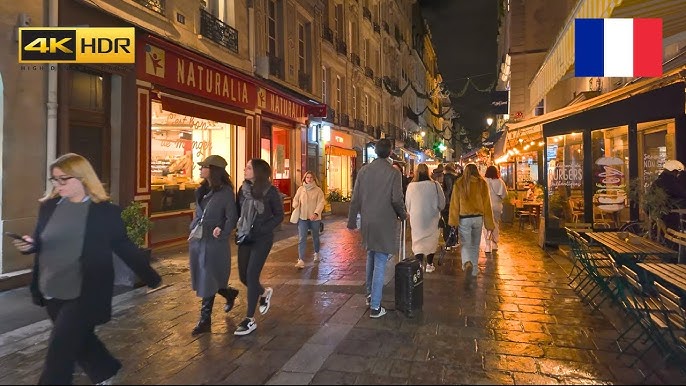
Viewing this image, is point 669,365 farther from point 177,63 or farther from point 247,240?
point 177,63

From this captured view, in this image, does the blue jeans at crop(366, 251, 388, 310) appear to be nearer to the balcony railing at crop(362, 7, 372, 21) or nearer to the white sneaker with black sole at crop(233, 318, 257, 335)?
the white sneaker with black sole at crop(233, 318, 257, 335)

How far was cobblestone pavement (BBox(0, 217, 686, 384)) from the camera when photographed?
410 centimetres

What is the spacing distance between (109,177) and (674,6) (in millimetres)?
9309

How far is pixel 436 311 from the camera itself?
5.95 m

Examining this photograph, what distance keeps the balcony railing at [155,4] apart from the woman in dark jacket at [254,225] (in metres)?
6.57

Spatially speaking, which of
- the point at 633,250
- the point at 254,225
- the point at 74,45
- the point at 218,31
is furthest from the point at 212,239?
the point at 218,31

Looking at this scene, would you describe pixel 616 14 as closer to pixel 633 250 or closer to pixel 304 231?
pixel 633 250

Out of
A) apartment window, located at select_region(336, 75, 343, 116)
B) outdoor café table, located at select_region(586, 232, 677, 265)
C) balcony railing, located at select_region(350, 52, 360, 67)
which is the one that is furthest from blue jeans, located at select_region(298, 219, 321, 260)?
balcony railing, located at select_region(350, 52, 360, 67)

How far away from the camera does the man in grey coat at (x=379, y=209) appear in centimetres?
557

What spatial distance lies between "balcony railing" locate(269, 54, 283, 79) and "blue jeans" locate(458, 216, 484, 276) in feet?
31.8

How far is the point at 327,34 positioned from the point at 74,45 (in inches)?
621

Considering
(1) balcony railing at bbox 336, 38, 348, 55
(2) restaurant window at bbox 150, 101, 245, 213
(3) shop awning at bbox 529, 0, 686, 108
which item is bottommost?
(2) restaurant window at bbox 150, 101, 245, 213

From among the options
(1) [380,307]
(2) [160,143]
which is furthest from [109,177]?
(1) [380,307]

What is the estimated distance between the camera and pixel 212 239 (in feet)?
16.8
